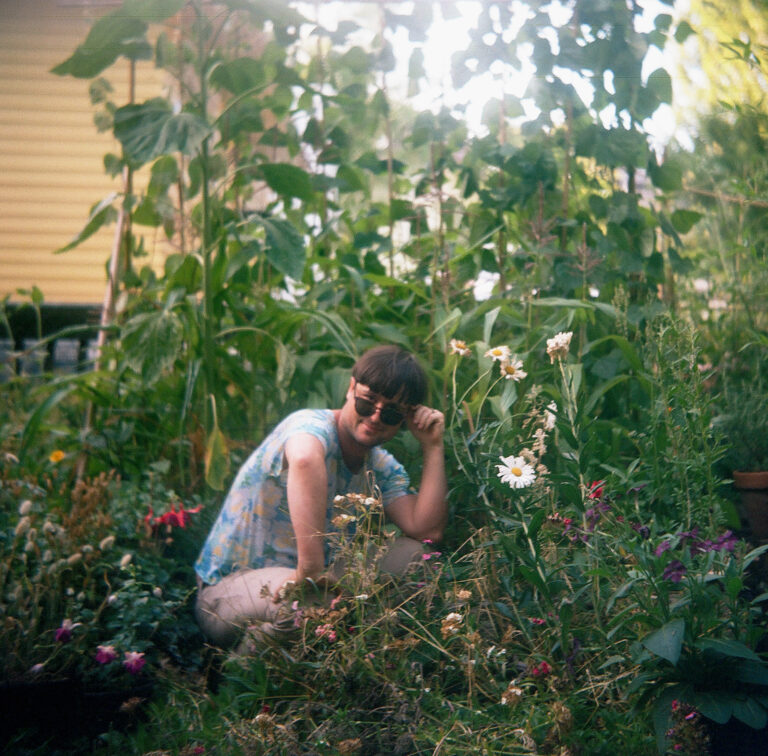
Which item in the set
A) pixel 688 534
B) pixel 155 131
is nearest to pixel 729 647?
pixel 688 534

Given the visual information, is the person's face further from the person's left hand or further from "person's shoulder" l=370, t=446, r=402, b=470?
"person's shoulder" l=370, t=446, r=402, b=470

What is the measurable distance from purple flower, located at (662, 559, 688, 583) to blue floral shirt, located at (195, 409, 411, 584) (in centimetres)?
89

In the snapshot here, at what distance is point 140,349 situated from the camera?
8.67ft

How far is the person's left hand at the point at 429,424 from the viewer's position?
2254mm

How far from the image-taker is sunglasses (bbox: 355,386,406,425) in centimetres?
218

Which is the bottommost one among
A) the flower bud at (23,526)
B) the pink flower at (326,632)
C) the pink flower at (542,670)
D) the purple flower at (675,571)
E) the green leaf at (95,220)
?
the pink flower at (542,670)

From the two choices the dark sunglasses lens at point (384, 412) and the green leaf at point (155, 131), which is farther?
the green leaf at point (155, 131)

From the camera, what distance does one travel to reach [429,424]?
7.41 ft

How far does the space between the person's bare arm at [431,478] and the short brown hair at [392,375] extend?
66 millimetres

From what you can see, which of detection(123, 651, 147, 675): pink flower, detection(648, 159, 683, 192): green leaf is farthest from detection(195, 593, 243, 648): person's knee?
A: detection(648, 159, 683, 192): green leaf

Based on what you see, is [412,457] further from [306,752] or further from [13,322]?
[13,322]

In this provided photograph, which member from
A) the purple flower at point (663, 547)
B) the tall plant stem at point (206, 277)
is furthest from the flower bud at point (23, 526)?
the purple flower at point (663, 547)

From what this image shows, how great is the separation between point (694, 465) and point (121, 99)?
548cm

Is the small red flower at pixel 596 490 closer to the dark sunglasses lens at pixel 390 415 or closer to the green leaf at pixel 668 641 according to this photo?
the green leaf at pixel 668 641
